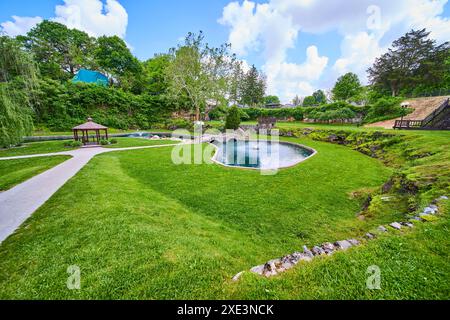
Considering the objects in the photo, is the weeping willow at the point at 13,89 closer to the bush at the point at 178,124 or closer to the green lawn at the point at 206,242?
the green lawn at the point at 206,242

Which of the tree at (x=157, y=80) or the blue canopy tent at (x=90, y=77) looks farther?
the tree at (x=157, y=80)

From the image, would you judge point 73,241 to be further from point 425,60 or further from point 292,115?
point 425,60

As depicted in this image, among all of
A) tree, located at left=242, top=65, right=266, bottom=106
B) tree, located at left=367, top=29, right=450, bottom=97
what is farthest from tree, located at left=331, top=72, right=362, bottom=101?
tree, located at left=242, top=65, right=266, bottom=106

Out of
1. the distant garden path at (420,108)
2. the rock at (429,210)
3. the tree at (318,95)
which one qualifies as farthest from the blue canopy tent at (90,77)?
the tree at (318,95)

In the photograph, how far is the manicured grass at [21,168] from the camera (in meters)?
6.01

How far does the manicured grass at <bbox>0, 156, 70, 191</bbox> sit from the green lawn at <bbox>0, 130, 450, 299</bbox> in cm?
197

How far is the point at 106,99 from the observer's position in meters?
23.0

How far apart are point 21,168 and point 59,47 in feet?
102

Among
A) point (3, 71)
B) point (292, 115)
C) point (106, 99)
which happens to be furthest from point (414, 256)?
point (292, 115)

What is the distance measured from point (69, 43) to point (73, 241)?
3829cm

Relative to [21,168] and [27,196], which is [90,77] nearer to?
[21,168]

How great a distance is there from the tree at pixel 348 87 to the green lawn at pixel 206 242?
151 feet

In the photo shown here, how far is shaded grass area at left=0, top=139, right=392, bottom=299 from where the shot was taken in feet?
7.22

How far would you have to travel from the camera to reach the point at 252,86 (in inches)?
1847
